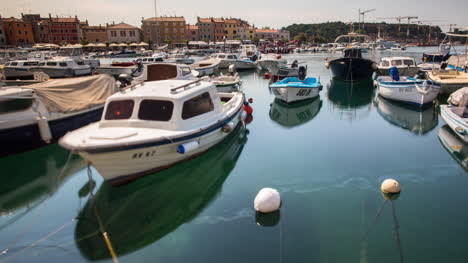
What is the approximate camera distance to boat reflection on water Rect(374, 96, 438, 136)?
45.3 feet

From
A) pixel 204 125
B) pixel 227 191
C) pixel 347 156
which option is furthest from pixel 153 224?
pixel 347 156

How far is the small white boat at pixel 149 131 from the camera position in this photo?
723 cm

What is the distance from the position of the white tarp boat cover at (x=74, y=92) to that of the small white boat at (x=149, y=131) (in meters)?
3.81

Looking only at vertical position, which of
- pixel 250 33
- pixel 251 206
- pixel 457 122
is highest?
pixel 250 33

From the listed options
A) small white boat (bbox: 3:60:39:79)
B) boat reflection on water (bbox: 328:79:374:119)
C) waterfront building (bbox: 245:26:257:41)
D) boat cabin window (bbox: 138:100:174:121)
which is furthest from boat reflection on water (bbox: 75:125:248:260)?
waterfront building (bbox: 245:26:257:41)

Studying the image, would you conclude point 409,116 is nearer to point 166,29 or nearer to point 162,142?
point 162,142

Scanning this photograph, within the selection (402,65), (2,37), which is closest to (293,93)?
(402,65)

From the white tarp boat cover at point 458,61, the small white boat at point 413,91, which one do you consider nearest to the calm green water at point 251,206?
the small white boat at point 413,91

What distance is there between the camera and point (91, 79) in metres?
13.6

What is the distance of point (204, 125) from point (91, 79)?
7.22m

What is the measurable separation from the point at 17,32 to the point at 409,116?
115 meters

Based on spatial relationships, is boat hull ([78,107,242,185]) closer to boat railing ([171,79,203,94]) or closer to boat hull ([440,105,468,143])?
boat railing ([171,79,203,94])

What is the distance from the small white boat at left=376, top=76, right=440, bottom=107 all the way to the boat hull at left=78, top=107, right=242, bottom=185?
13.2m

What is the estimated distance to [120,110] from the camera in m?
8.88
